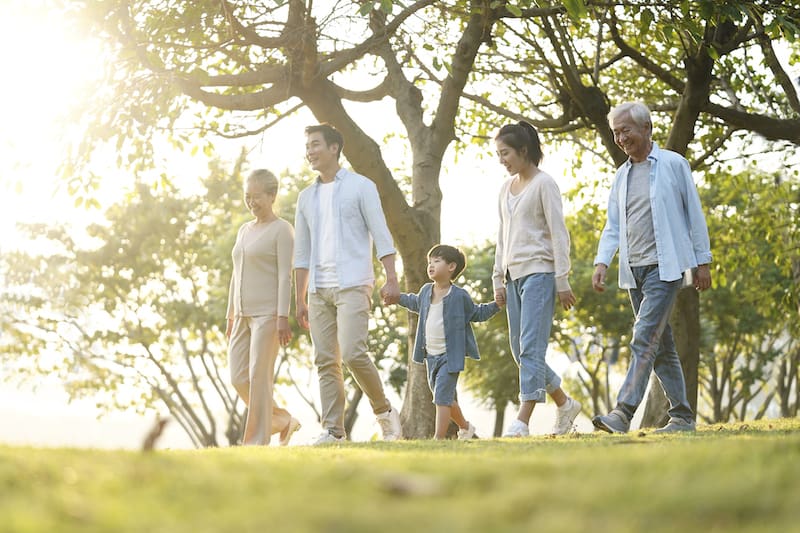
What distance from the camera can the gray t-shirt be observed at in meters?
7.77

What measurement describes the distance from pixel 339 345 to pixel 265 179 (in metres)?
1.65

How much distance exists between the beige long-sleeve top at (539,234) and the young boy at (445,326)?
617mm

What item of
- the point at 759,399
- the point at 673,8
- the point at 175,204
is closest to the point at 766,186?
the point at 673,8

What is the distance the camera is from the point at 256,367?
865 centimetres

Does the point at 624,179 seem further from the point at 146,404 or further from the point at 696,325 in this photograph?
the point at 146,404

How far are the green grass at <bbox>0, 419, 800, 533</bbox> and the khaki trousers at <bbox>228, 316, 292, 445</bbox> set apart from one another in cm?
466

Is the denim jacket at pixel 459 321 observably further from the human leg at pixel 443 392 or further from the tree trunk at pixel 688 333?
the tree trunk at pixel 688 333

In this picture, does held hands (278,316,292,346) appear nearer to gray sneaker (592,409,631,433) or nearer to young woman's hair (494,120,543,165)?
young woman's hair (494,120,543,165)

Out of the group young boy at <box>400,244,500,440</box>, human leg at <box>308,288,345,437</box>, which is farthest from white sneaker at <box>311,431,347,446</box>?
young boy at <box>400,244,500,440</box>

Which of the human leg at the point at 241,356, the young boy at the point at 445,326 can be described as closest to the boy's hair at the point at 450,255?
the young boy at the point at 445,326

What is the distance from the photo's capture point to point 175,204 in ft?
102

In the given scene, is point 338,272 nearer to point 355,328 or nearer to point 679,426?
point 355,328

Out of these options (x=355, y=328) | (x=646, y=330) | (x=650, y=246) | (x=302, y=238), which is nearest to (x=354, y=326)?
(x=355, y=328)

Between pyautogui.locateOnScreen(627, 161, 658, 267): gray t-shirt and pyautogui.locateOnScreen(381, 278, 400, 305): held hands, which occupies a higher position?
pyautogui.locateOnScreen(627, 161, 658, 267): gray t-shirt
